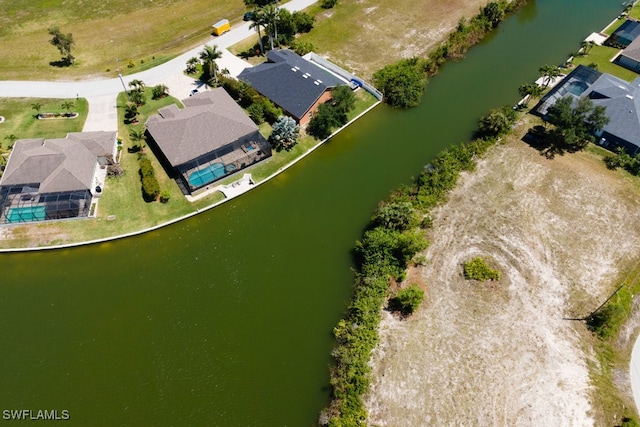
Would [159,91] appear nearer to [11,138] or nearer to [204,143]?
[204,143]

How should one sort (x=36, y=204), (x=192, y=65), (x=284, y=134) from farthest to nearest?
(x=192, y=65) < (x=284, y=134) < (x=36, y=204)

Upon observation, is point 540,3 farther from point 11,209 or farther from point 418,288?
point 11,209

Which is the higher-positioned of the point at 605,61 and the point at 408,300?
the point at 605,61

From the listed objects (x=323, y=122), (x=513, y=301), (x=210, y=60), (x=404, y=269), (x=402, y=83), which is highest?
(x=210, y=60)

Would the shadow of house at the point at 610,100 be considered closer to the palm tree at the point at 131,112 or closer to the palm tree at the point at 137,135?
the palm tree at the point at 137,135

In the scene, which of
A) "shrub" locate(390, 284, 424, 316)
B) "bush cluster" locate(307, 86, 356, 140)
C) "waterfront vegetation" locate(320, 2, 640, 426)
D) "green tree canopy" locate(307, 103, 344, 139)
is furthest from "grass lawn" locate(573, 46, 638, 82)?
"shrub" locate(390, 284, 424, 316)

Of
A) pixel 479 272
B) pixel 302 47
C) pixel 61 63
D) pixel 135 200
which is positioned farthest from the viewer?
pixel 302 47

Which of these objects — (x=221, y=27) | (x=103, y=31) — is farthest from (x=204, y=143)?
(x=103, y=31)

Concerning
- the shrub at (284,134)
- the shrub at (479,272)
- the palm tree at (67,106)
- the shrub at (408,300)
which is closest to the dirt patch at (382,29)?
the shrub at (284,134)
